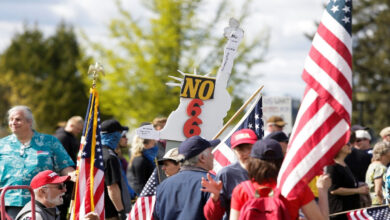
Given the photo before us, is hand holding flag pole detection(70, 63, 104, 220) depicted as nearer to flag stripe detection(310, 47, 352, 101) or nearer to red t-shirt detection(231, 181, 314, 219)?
red t-shirt detection(231, 181, 314, 219)

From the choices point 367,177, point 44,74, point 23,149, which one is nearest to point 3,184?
point 23,149

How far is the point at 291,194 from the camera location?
15.8 ft

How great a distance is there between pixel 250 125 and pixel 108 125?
1.79m

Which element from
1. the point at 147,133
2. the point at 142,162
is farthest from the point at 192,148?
the point at 142,162

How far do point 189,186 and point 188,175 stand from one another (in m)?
0.10

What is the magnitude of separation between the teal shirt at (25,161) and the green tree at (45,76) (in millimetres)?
37736

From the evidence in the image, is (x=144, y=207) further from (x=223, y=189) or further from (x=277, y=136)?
(x=223, y=189)

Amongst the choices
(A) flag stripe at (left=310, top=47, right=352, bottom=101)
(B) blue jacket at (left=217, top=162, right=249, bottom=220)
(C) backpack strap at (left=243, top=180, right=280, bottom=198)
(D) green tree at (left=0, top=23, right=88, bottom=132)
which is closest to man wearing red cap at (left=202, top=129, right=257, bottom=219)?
(B) blue jacket at (left=217, top=162, right=249, bottom=220)

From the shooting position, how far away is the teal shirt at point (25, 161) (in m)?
7.48

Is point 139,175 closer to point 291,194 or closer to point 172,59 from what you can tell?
point 291,194

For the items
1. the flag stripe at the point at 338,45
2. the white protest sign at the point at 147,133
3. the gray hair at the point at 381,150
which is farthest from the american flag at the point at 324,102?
the gray hair at the point at 381,150

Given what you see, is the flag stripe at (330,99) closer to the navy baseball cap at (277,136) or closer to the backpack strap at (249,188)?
the backpack strap at (249,188)

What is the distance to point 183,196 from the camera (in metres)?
5.73

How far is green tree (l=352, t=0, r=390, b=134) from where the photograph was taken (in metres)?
45.4
